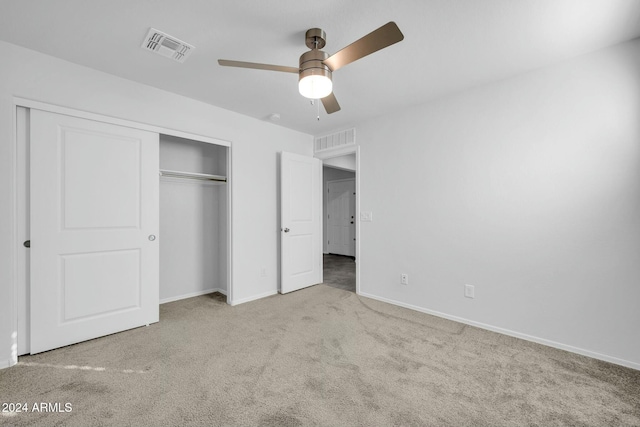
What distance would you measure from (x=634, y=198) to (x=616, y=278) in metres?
0.64

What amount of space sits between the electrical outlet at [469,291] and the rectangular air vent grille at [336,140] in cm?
235

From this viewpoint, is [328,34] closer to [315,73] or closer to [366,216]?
[315,73]

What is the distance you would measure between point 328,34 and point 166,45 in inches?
49.8

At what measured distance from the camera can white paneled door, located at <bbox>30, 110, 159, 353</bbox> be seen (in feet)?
7.52

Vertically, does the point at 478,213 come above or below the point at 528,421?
above

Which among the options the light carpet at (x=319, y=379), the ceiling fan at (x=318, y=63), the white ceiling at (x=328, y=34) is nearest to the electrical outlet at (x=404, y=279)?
the light carpet at (x=319, y=379)

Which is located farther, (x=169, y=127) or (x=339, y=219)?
(x=339, y=219)

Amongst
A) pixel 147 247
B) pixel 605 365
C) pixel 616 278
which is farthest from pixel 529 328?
pixel 147 247

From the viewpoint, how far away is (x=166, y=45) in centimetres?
213

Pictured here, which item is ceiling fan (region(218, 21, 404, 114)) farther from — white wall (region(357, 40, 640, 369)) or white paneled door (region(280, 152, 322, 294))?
white paneled door (region(280, 152, 322, 294))

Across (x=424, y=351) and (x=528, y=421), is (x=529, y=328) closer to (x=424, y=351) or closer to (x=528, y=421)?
(x=424, y=351)

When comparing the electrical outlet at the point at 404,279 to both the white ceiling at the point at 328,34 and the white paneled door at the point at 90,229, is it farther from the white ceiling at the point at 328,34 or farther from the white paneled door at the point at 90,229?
the white paneled door at the point at 90,229

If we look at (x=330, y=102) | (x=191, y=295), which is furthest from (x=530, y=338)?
(x=191, y=295)

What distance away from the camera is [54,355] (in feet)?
7.39
